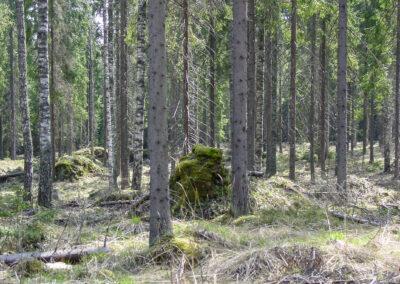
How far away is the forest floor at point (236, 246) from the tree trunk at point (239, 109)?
0.44 metres

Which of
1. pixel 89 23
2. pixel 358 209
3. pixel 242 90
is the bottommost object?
pixel 358 209

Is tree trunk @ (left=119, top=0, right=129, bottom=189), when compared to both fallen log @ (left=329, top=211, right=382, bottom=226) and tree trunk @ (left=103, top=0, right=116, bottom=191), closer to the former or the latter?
tree trunk @ (left=103, top=0, right=116, bottom=191)

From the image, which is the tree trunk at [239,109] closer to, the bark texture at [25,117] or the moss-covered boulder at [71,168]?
the bark texture at [25,117]

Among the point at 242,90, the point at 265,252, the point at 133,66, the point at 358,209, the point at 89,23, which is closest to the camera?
the point at 265,252

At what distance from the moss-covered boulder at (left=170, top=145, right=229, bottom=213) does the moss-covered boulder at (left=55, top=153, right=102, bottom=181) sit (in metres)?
14.7

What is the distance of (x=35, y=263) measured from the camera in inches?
234

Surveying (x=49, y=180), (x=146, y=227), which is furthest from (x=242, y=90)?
(x=49, y=180)

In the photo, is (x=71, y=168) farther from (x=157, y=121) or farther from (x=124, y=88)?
(x=157, y=121)

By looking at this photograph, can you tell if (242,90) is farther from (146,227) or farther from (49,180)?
(49,180)

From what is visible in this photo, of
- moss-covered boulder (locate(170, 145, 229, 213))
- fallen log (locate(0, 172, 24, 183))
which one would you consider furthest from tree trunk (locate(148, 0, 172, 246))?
fallen log (locate(0, 172, 24, 183))

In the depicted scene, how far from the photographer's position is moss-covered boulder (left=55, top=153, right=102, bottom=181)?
24.1 m

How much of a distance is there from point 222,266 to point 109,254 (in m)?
1.71

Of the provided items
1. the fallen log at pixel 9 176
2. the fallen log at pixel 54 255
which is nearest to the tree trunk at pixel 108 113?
the fallen log at pixel 9 176

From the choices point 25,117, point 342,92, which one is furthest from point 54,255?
point 342,92
